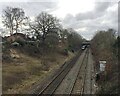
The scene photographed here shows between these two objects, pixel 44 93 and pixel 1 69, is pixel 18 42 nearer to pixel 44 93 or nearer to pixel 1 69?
pixel 1 69

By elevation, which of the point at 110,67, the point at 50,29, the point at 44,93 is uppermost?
the point at 50,29

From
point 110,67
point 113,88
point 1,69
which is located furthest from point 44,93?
point 1,69

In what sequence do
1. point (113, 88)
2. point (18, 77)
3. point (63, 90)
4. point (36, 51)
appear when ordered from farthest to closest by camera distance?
point (36, 51) < point (18, 77) < point (63, 90) < point (113, 88)

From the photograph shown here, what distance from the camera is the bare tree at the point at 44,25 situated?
76.3 m

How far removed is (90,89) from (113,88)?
471 centimetres

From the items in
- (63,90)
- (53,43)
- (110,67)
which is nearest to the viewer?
(63,90)

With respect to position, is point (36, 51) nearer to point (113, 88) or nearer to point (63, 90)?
point (63, 90)

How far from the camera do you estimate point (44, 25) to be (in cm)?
7688

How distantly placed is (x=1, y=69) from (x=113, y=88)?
17.7 m

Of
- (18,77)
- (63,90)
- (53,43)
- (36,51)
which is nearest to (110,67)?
(63,90)

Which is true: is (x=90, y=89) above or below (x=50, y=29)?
below

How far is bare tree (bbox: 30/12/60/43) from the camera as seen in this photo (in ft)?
250

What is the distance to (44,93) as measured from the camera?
2177 cm

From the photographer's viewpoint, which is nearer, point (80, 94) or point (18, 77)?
point (80, 94)
